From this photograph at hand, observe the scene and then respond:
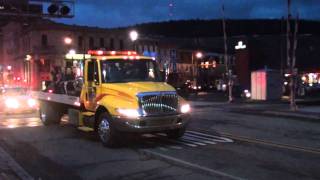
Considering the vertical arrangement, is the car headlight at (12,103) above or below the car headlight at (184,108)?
below

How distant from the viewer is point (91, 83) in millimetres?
15992

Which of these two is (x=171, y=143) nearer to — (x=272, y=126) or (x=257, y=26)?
(x=272, y=126)

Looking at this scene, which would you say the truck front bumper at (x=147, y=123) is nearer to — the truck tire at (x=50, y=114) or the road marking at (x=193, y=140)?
the road marking at (x=193, y=140)

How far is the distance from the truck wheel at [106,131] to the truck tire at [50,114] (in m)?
5.37

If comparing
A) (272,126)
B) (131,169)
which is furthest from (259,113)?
(131,169)

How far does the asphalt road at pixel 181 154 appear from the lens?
1110cm

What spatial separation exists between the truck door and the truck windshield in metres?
0.29

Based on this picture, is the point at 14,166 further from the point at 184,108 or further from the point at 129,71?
the point at 184,108

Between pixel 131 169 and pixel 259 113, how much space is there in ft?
51.1

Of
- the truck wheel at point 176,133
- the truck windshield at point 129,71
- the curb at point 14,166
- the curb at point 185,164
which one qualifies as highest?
the truck windshield at point 129,71

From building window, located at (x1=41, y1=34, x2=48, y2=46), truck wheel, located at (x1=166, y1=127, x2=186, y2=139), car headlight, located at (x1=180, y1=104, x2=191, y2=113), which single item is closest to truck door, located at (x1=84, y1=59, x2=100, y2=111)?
truck wheel, located at (x1=166, y1=127, x2=186, y2=139)

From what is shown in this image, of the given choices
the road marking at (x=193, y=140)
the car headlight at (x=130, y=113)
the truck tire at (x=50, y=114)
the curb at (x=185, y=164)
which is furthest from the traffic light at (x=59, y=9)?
the curb at (x=185, y=164)

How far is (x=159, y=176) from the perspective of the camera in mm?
10789

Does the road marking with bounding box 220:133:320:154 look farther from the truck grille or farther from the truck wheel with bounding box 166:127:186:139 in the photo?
the truck grille
